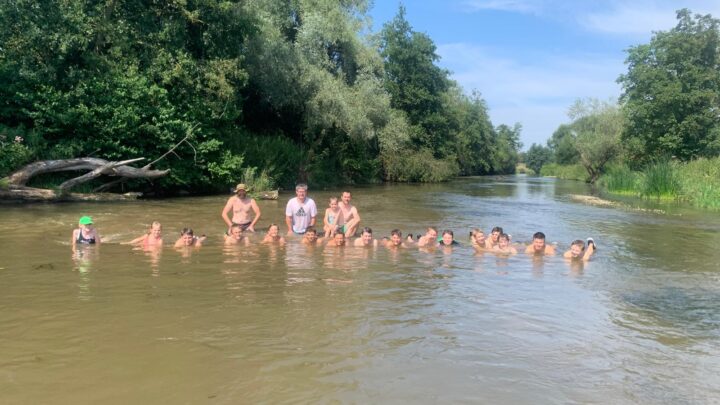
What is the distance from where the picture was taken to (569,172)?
80562 mm

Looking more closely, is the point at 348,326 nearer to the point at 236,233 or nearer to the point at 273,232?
the point at 273,232

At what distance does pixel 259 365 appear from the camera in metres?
4.79

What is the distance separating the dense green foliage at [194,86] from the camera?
789 inches

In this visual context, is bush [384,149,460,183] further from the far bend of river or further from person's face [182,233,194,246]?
person's face [182,233,194,246]

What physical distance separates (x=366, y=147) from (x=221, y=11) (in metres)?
21.4

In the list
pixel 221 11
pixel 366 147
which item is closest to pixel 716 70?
pixel 366 147

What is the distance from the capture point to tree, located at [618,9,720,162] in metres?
36.7

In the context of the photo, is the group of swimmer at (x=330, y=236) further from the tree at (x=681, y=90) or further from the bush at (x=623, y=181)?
the tree at (x=681, y=90)

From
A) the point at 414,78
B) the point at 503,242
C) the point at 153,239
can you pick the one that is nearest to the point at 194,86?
the point at 153,239

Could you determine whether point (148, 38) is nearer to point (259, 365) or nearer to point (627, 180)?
point (259, 365)

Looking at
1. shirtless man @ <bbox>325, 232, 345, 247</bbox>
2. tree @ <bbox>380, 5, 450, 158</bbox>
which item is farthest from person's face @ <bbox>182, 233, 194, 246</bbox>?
tree @ <bbox>380, 5, 450, 158</bbox>

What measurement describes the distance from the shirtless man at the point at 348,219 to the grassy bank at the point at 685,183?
756 inches

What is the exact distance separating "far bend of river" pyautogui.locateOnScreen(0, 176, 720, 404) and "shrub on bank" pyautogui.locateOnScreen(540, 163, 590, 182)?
194 ft

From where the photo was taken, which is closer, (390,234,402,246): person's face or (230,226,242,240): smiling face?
(390,234,402,246): person's face
